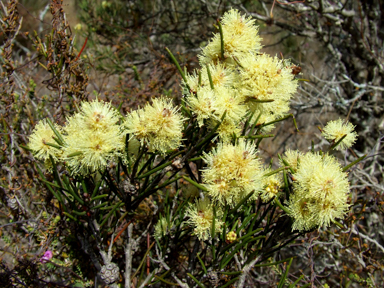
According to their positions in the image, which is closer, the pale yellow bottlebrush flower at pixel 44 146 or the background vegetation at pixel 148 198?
the pale yellow bottlebrush flower at pixel 44 146

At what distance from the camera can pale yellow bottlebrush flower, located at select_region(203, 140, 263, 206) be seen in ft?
3.12

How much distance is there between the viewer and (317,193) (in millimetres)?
954

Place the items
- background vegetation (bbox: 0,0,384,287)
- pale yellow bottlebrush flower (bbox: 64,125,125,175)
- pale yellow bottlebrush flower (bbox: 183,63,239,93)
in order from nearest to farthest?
pale yellow bottlebrush flower (bbox: 64,125,125,175) → pale yellow bottlebrush flower (bbox: 183,63,239,93) → background vegetation (bbox: 0,0,384,287)

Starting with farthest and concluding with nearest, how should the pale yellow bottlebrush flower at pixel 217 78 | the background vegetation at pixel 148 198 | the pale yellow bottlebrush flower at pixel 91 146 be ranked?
1. the background vegetation at pixel 148 198
2. the pale yellow bottlebrush flower at pixel 217 78
3. the pale yellow bottlebrush flower at pixel 91 146

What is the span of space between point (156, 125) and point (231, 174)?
288 millimetres

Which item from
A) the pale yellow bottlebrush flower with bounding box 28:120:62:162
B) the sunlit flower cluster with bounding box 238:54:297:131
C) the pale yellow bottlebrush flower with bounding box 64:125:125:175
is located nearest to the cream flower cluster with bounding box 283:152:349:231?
A: the sunlit flower cluster with bounding box 238:54:297:131

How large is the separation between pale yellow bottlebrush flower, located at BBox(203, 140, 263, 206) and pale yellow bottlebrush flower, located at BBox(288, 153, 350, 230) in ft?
0.51

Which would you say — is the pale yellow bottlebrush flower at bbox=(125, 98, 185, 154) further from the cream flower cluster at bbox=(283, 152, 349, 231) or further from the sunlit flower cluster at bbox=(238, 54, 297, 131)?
the cream flower cluster at bbox=(283, 152, 349, 231)

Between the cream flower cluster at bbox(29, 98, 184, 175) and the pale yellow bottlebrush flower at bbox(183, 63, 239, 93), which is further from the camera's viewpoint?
the pale yellow bottlebrush flower at bbox(183, 63, 239, 93)

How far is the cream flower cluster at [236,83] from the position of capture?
96 centimetres

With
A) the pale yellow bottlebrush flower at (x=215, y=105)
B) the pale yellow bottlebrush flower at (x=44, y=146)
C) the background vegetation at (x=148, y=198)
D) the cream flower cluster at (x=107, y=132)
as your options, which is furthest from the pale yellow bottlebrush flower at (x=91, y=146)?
the background vegetation at (x=148, y=198)

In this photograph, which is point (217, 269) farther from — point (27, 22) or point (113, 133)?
point (27, 22)

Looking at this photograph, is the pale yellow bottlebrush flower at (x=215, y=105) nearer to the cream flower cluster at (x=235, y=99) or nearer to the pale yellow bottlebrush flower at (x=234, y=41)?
the cream flower cluster at (x=235, y=99)

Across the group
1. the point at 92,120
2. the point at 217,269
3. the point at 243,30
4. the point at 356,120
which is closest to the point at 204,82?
the point at 243,30
